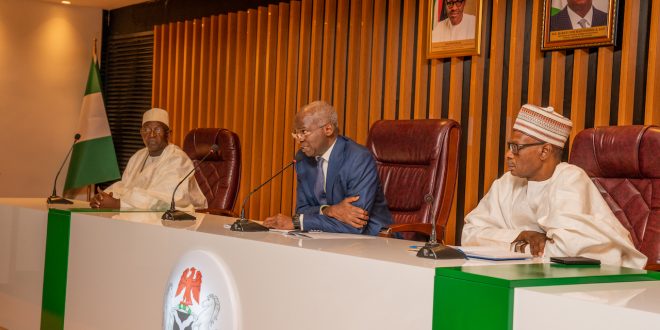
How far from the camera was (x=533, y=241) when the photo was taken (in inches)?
108

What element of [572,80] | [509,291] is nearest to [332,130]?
[572,80]

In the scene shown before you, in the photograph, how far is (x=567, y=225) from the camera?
2652 mm

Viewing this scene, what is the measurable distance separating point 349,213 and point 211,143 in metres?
1.91

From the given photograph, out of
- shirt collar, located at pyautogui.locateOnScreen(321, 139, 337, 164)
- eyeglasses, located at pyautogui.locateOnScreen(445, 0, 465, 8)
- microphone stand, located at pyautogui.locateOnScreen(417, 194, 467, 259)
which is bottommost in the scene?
microphone stand, located at pyautogui.locateOnScreen(417, 194, 467, 259)

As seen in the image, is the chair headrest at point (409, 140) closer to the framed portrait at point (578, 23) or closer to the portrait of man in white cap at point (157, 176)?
the framed portrait at point (578, 23)

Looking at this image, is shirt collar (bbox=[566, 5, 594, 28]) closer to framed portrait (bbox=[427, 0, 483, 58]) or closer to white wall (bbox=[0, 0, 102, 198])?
framed portrait (bbox=[427, 0, 483, 58])

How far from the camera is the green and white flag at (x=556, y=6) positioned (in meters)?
3.90

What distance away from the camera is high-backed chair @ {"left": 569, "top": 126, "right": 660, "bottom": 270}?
112 inches

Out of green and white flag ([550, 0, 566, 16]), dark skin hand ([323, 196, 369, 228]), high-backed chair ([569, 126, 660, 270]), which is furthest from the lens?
green and white flag ([550, 0, 566, 16])

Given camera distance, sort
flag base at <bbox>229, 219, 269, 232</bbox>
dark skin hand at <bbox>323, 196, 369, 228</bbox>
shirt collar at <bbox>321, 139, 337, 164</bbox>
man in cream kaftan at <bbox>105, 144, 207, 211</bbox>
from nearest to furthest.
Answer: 1. flag base at <bbox>229, 219, 269, 232</bbox>
2. dark skin hand at <bbox>323, 196, 369, 228</bbox>
3. shirt collar at <bbox>321, 139, 337, 164</bbox>
4. man in cream kaftan at <bbox>105, 144, 207, 211</bbox>

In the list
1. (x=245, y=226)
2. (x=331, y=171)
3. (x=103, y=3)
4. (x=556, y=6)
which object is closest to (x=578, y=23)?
(x=556, y=6)

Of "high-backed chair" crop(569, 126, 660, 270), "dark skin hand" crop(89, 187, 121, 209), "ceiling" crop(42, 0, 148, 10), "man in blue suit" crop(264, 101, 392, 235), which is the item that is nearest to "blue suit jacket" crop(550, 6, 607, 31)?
→ "high-backed chair" crop(569, 126, 660, 270)

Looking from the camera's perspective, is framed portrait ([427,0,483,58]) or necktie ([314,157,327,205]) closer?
necktie ([314,157,327,205])

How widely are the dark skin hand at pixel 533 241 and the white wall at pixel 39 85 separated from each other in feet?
18.1
